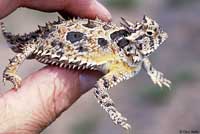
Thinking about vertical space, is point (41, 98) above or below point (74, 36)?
below

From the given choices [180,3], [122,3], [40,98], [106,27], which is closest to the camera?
[40,98]

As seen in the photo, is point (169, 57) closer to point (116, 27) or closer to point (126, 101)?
point (126, 101)

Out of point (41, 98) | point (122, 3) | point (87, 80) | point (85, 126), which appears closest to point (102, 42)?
point (87, 80)

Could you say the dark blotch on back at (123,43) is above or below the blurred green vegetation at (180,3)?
below

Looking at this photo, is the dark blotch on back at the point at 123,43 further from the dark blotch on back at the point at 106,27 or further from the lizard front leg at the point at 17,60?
the lizard front leg at the point at 17,60

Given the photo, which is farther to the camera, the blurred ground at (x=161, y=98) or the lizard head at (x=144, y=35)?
the blurred ground at (x=161, y=98)

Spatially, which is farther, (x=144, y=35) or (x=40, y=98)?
(x=144, y=35)

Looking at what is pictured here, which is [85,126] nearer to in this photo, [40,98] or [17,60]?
[17,60]

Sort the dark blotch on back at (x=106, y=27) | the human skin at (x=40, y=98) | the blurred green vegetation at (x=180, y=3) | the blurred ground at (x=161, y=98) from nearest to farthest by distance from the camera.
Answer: the human skin at (x=40, y=98) < the dark blotch on back at (x=106, y=27) < the blurred ground at (x=161, y=98) < the blurred green vegetation at (x=180, y=3)

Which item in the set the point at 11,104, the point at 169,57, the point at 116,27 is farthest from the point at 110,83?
the point at 169,57

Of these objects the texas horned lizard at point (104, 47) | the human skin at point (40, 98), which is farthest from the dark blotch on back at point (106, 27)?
the human skin at point (40, 98)
